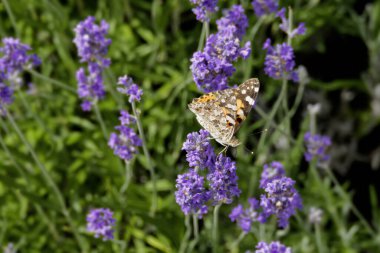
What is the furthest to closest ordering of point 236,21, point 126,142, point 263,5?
point 263,5 → point 126,142 → point 236,21

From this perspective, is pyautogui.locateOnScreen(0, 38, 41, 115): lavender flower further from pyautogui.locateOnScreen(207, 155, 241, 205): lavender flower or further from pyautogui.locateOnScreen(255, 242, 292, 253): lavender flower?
pyautogui.locateOnScreen(255, 242, 292, 253): lavender flower

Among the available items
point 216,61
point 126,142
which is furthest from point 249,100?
point 126,142

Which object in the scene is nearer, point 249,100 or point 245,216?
point 249,100

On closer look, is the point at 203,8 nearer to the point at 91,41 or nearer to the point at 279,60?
the point at 279,60

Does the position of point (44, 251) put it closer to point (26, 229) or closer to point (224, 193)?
point (26, 229)

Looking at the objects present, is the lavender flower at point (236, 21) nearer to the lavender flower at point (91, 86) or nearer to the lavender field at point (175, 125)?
the lavender field at point (175, 125)

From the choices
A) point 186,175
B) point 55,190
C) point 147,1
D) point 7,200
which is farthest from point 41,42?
point 186,175

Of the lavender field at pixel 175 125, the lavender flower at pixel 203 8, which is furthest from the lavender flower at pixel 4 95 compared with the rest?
the lavender flower at pixel 203 8
